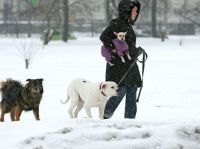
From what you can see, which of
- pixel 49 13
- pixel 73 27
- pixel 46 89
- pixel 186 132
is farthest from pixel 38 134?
pixel 73 27

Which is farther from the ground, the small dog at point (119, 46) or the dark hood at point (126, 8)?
the dark hood at point (126, 8)

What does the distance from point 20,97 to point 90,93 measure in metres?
1.03

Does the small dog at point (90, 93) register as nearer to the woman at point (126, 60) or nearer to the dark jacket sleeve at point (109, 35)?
the woman at point (126, 60)

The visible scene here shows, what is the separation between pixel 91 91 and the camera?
7.50m

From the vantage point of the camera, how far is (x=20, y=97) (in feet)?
25.3

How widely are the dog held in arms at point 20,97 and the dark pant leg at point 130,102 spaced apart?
1225 millimetres

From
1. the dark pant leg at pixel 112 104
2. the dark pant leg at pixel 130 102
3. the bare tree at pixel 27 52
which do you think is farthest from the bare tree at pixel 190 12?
the dark pant leg at pixel 112 104

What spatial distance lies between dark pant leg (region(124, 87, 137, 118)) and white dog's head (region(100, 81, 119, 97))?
0.25 metres

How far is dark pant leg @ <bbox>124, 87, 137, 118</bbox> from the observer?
7492mm

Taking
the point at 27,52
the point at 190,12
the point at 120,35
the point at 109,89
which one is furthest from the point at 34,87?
the point at 190,12

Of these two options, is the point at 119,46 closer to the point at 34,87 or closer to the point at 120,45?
the point at 120,45

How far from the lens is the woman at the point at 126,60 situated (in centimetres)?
732

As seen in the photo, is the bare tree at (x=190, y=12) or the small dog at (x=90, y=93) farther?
the bare tree at (x=190, y=12)

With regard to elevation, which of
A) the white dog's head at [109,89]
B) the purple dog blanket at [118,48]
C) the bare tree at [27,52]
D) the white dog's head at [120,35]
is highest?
the white dog's head at [120,35]
